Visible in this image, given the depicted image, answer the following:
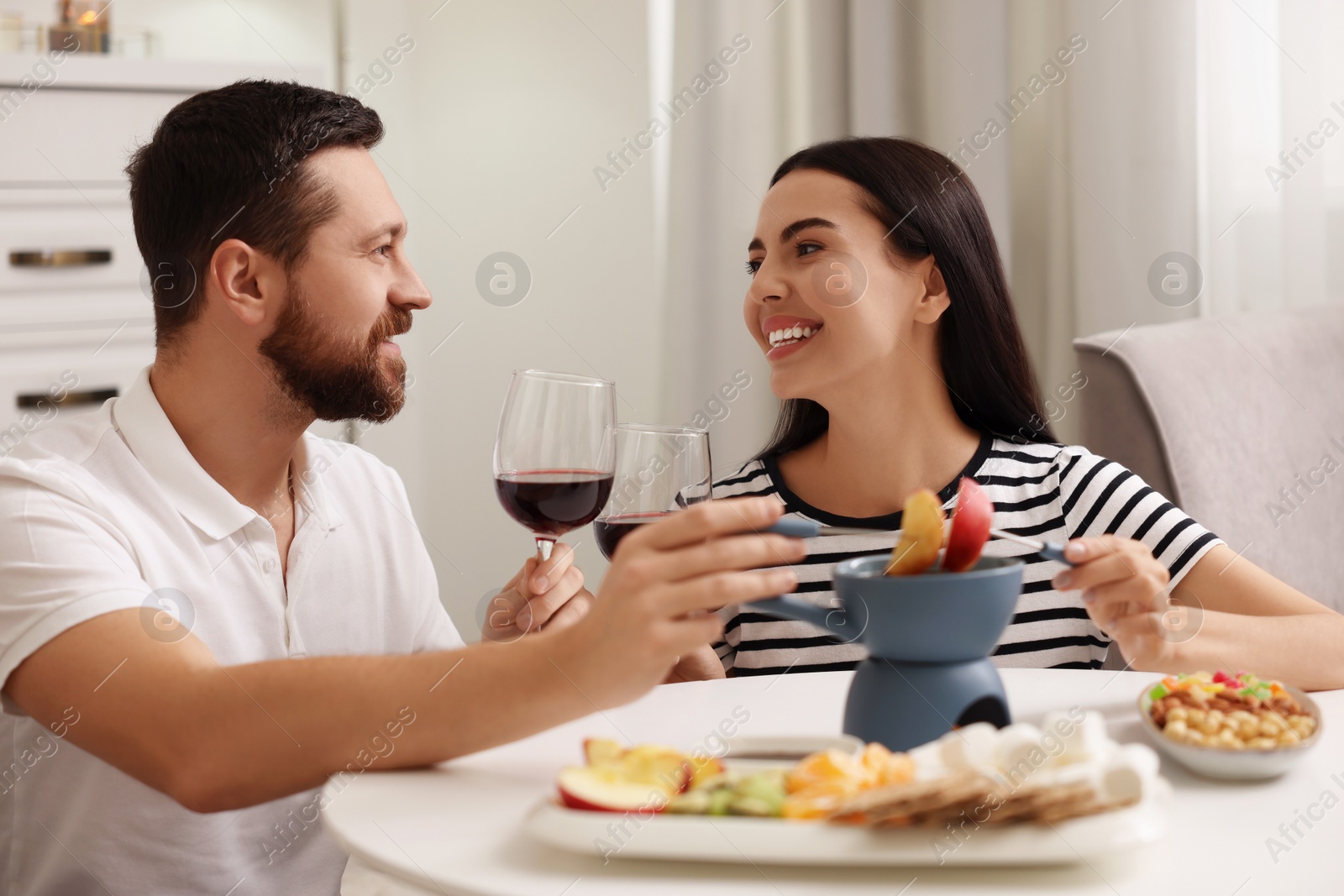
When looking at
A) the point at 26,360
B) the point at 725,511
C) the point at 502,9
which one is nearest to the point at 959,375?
the point at 725,511

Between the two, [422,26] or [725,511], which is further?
[422,26]

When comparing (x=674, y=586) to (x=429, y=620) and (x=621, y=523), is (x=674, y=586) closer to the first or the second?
(x=621, y=523)

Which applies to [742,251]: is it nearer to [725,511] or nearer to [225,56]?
[225,56]

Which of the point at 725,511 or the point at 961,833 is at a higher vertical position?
the point at 725,511

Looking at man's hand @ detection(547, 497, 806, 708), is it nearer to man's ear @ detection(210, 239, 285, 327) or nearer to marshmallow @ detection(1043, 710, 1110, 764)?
marshmallow @ detection(1043, 710, 1110, 764)

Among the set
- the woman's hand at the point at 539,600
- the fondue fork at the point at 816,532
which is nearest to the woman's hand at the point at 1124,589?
the fondue fork at the point at 816,532

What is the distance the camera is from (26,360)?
96.1 inches

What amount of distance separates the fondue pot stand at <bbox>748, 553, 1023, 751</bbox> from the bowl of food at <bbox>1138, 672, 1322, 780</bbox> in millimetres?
127

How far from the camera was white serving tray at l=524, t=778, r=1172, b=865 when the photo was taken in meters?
0.71

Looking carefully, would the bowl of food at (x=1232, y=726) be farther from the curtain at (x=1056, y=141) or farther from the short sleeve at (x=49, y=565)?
the curtain at (x=1056, y=141)

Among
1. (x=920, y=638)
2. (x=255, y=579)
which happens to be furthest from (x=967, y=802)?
(x=255, y=579)

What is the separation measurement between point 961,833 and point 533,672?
0.32 metres

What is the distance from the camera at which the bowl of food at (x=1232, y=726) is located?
86 centimetres

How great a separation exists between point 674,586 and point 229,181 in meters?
0.89
